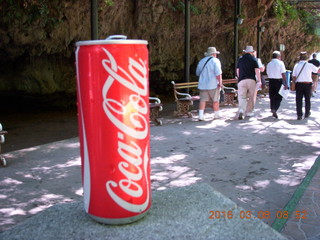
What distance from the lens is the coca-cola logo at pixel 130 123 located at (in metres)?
3.14

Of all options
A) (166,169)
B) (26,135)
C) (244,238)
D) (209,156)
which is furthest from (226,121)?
(244,238)

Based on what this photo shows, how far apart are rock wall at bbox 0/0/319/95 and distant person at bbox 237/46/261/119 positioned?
13.9 feet

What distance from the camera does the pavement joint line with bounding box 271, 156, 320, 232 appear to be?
3.59 meters

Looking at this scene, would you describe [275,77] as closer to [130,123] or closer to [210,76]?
[210,76]

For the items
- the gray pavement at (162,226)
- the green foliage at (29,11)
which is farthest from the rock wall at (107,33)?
the gray pavement at (162,226)

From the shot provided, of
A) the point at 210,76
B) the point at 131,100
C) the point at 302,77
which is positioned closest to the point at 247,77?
the point at 210,76

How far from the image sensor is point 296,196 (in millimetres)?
4293

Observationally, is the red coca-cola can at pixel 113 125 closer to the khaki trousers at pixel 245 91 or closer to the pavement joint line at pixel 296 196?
the pavement joint line at pixel 296 196

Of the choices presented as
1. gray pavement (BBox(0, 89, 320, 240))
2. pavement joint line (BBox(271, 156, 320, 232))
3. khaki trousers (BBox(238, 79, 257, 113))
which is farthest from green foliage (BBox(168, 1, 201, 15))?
pavement joint line (BBox(271, 156, 320, 232))

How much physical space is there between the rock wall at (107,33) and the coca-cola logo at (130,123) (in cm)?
799

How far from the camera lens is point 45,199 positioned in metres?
4.48

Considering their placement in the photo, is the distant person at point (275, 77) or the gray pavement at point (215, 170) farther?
the distant person at point (275, 77)

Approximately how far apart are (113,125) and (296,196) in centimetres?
241
